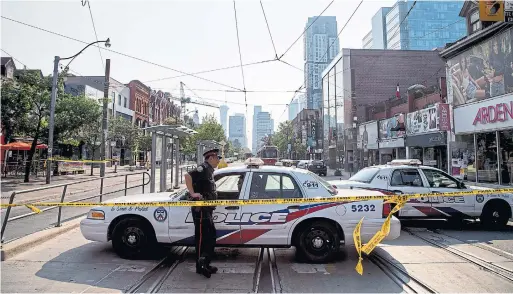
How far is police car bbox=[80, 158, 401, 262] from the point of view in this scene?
5.48 meters

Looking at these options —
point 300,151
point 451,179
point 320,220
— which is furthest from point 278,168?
point 300,151

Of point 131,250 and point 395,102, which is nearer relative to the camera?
point 131,250

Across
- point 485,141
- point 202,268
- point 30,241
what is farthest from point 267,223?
point 485,141

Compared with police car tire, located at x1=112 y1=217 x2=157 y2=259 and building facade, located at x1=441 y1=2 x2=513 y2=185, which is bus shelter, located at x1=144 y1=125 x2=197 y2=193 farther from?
building facade, located at x1=441 y1=2 x2=513 y2=185

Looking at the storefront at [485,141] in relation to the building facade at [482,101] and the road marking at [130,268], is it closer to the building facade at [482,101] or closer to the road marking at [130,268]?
the building facade at [482,101]

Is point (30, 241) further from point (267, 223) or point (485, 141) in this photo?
point (485, 141)

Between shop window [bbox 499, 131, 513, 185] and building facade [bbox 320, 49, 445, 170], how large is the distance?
20008 millimetres

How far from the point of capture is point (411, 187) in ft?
28.2

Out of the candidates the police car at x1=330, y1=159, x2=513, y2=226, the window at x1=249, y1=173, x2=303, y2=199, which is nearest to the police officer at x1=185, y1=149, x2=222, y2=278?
the window at x1=249, y1=173, x2=303, y2=199

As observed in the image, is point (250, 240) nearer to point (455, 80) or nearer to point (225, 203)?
point (225, 203)

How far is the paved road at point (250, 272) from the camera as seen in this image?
179 inches

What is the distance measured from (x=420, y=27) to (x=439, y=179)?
111866 millimetres

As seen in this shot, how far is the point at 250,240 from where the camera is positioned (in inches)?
217

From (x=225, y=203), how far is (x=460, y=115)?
17.5 m
